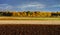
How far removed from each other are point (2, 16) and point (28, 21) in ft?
0.83

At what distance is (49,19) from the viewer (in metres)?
1.35

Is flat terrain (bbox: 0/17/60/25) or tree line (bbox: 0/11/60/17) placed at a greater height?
tree line (bbox: 0/11/60/17)
